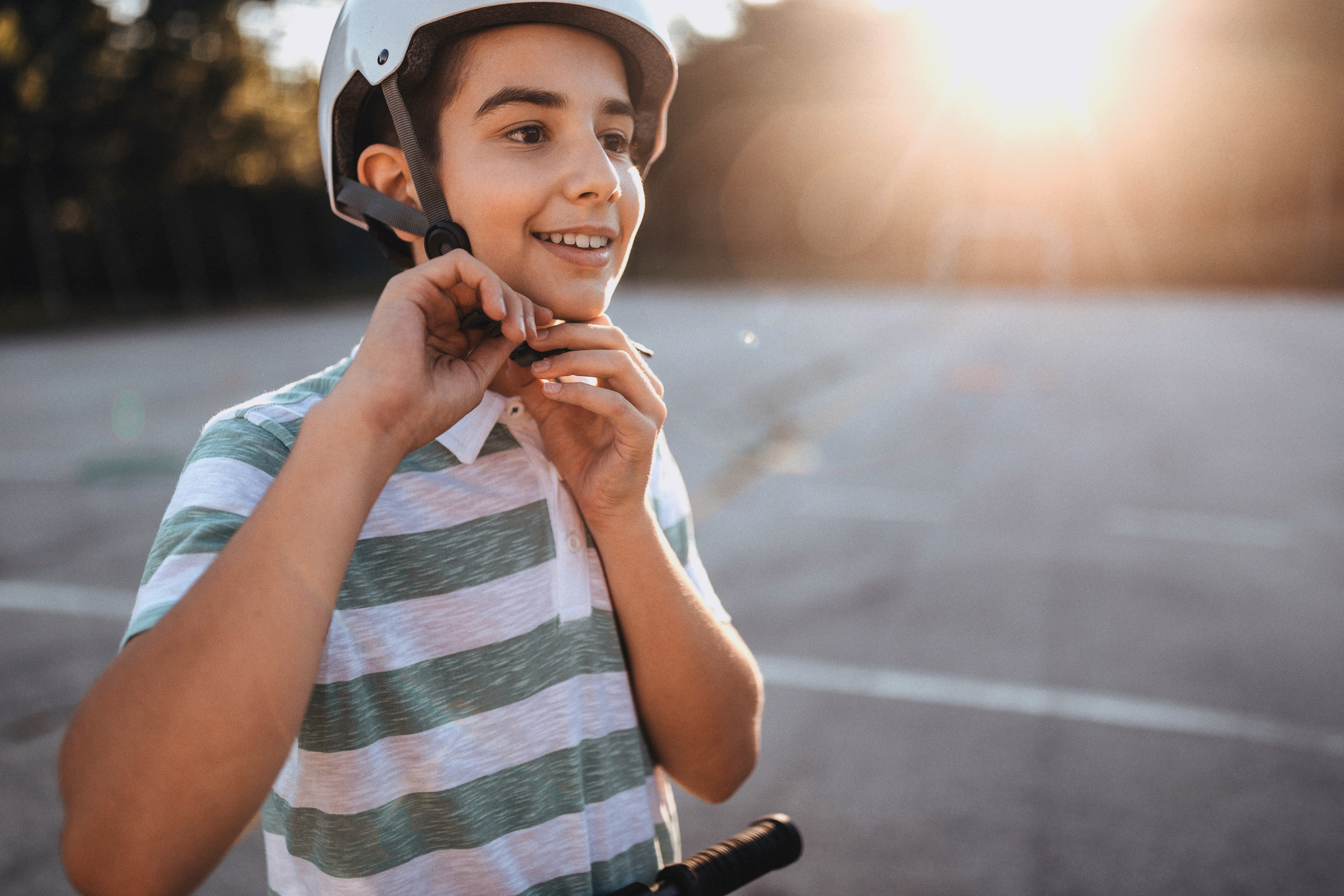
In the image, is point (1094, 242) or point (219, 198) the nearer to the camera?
point (219, 198)

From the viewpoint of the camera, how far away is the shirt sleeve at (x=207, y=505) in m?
1.09

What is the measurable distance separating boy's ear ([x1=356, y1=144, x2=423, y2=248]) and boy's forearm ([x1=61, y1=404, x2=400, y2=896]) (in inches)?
29.8

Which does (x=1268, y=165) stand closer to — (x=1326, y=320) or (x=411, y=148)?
(x=1326, y=320)

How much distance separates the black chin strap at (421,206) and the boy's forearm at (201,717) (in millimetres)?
550

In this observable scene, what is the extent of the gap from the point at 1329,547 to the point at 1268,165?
34.1m

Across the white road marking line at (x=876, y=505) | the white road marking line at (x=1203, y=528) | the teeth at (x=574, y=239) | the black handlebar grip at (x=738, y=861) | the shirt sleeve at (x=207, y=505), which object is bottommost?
the white road marking line at (x=1203, y=528)

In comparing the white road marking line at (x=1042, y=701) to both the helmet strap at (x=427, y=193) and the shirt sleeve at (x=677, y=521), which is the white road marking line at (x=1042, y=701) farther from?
the helmet strap at (x=427, y=193)

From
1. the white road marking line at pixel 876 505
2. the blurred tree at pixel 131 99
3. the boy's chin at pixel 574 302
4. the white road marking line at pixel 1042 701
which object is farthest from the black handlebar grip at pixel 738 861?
the blurred tree at pixel 131 99

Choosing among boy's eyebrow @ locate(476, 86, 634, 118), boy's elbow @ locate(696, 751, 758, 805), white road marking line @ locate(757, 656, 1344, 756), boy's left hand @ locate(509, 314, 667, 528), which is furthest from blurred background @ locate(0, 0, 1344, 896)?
boy's eyebrow @ locate(476, 86, 634, 118)

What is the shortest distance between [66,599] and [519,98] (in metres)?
5.42

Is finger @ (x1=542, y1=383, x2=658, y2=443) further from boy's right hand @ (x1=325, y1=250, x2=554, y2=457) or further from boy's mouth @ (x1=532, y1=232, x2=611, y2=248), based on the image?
boy's mouth @ (x1=532, y1=232, x2=611, y2=248)

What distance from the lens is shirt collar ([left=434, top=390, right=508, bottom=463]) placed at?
145 cm

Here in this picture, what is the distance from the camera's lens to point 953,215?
3716 centimetres

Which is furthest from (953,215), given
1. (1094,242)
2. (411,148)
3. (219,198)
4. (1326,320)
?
(411,148)
